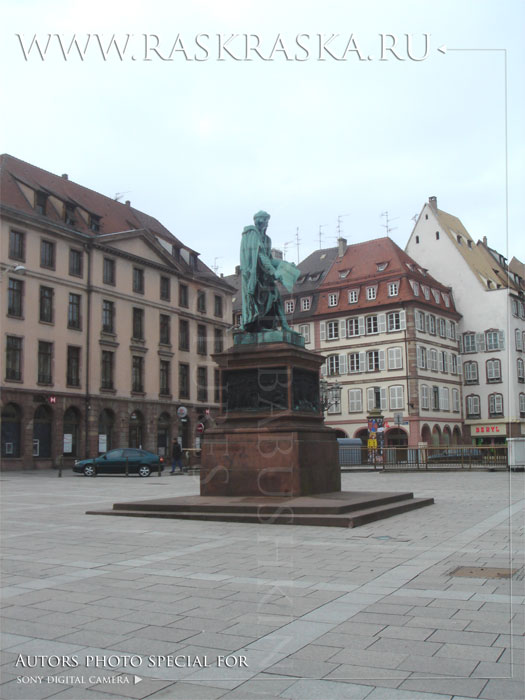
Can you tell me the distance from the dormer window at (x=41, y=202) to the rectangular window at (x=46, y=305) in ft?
14.5

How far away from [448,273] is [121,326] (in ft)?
98.9

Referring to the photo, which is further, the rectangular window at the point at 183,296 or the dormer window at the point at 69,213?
the rectangular window at the point at 183,296

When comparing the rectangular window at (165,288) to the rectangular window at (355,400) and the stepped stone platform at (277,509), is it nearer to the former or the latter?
the rectangular window at (355,400)

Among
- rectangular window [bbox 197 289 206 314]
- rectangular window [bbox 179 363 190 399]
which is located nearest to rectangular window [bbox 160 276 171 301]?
rectangular window [bbox 197 289 206 314]

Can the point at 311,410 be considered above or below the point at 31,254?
below

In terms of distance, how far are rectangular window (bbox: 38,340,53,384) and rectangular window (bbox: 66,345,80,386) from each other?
1.44 m

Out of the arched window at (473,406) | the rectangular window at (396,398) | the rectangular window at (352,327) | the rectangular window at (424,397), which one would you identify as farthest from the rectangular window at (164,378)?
the arched window at (473,406)

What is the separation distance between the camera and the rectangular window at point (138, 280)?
46394mm

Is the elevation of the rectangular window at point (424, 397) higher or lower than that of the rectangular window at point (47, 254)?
lower

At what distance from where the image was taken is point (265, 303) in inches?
548

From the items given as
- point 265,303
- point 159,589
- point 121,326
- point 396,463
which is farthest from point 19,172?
point 159,589

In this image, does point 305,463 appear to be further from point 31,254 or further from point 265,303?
point 31,254

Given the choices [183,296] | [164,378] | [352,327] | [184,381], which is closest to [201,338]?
[183,296]

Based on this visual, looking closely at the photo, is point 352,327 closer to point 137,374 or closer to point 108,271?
point 137,374
